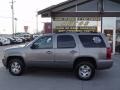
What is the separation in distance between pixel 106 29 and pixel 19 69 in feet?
33.7

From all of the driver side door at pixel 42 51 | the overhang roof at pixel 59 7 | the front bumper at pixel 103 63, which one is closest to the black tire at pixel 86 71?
the front bumper at pixel 103 63

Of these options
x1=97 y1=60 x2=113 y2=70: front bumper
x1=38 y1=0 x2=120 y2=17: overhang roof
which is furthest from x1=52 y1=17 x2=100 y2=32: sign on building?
x1=97 y1=60 x2=113 y2=70: front bumper

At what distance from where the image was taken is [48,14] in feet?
58.8

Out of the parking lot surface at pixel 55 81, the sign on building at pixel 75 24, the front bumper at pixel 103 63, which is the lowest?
the parking lot surface at pixel 55 81

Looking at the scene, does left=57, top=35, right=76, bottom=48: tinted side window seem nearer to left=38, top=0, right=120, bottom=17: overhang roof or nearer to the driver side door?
the driver side door

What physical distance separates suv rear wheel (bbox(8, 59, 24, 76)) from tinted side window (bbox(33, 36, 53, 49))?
0.95m

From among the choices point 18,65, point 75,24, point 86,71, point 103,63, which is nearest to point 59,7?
point 75,24

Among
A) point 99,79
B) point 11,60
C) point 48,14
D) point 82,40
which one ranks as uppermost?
point 48,14

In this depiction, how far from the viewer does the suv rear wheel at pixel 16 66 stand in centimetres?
993

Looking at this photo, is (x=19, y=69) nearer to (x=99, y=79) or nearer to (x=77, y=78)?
(x=77, y=78)

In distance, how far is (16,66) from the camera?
9.99 m

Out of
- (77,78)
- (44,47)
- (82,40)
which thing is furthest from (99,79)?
(44,47)

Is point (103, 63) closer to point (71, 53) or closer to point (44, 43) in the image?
point (71, 53)

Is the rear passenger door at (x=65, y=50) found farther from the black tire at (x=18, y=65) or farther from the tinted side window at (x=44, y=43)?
the black tire at (x=18, y=65)
